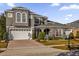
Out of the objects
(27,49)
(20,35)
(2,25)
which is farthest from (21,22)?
(27,49)

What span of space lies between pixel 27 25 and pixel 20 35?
422 mm

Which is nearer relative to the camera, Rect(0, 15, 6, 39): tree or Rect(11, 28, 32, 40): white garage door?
Rect(0, 15, 6, 39): tree

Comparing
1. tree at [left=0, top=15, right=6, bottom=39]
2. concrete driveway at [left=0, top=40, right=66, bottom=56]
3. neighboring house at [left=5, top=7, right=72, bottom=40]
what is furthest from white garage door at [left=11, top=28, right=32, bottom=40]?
tree at [left=0, top=15, right=6, bottom=39]

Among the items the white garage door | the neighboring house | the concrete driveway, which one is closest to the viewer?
the concrete driveway

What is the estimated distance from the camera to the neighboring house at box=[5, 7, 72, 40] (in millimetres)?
19484

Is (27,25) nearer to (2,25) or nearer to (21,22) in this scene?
(21,22)

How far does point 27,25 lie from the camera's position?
19766mm

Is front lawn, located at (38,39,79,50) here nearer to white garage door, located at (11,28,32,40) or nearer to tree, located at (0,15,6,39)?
white garage door, located at (11,28,32,40)

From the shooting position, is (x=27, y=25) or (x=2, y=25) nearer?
(x=2, y=25)

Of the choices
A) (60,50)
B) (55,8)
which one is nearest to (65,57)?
(60,50)

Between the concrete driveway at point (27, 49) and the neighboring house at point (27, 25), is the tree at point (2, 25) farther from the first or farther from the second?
the concrete driveway at point (27, 49)

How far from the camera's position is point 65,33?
1955 cm

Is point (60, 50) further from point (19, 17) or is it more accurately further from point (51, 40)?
point (19, 17)

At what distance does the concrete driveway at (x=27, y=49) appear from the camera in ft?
63.6
